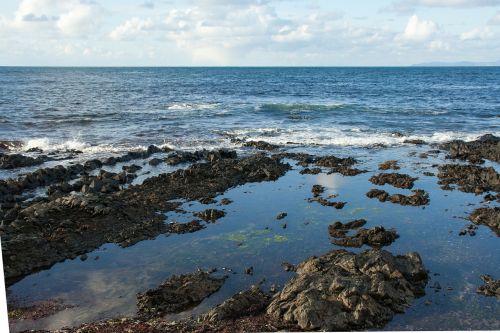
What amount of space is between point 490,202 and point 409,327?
11378mm

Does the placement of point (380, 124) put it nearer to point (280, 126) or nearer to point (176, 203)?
point (280, 126)

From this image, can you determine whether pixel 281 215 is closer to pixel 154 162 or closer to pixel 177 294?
pixel 177 294

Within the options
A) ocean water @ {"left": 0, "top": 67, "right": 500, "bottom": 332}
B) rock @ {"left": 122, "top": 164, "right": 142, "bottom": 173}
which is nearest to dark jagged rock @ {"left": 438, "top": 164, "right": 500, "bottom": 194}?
ocean water @ {"left": 0, "top": 67, "right": 500, "bottom": 332}

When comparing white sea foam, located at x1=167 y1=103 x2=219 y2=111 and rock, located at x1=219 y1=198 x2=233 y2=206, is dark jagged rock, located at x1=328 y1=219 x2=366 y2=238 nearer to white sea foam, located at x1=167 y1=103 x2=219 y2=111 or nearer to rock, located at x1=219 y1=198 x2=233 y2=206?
rock, located at x1=219 y1=198 x2=233 y2=206

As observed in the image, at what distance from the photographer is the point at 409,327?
35.7 feet

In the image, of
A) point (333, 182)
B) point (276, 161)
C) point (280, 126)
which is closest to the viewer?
point (333, 182)

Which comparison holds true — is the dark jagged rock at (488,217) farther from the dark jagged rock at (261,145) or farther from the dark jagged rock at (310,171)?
the dark jagged rock at (261,145)

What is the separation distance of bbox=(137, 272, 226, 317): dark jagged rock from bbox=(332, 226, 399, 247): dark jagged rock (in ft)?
15.9

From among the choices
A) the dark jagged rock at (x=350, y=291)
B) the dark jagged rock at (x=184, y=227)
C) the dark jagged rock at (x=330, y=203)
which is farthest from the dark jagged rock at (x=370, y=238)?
the dark jagged rock at (x=184, y=227)

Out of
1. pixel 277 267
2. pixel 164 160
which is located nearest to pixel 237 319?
pixel 277 267

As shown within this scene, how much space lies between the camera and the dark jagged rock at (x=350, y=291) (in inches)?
429

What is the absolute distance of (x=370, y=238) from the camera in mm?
15938

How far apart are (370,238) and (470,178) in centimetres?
1016

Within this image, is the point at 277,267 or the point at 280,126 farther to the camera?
the point at 280,126
